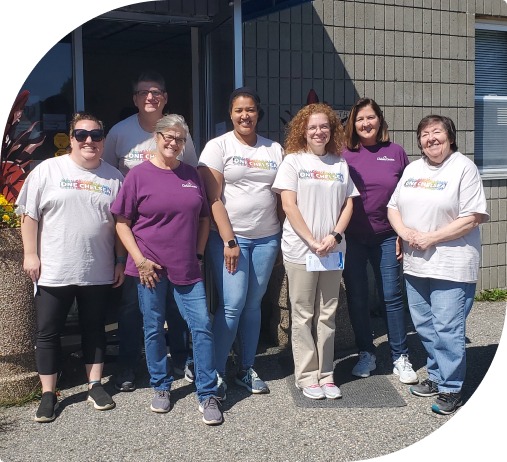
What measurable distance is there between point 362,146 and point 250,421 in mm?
1999

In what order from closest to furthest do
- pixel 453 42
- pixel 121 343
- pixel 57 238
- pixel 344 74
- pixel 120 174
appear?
pixel 57 238, pixel 120 174, pixel 121 343, pixel 344 74, pixel 453 42

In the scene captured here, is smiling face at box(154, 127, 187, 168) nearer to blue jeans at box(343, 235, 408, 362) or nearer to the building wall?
blue jeans at box(343, 235, 408, 362)

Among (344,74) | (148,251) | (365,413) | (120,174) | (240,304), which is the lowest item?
(365,413)

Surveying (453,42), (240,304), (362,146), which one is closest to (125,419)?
(240,304)

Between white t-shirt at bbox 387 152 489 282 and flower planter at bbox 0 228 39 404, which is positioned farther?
flower planter at bbox 0 228 39 404

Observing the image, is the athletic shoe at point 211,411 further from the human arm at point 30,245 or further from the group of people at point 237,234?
the human arm at point 30,245

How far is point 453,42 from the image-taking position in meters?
7.22

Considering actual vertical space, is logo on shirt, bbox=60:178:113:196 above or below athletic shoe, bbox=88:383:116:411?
above

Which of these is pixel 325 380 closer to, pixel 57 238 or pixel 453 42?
pixel 57 238

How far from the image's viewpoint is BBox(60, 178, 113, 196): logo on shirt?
412 cm

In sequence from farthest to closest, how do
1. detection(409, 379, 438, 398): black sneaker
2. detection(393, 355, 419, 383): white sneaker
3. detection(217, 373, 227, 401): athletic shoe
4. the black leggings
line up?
1. detection(393, 355, 419, 383): white sneaker
2. detection(409, 379, 438, 398): black sneaker
3. detection(217, 373, 227, 401): athletic shoe
4. the black leggings

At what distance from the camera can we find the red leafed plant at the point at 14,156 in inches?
182

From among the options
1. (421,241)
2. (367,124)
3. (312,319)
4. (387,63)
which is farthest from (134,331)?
(387,63)

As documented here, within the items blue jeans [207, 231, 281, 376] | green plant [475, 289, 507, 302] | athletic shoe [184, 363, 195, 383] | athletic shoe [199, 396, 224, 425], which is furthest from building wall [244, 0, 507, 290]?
athletic shoe [199, 396, 224, 425]
